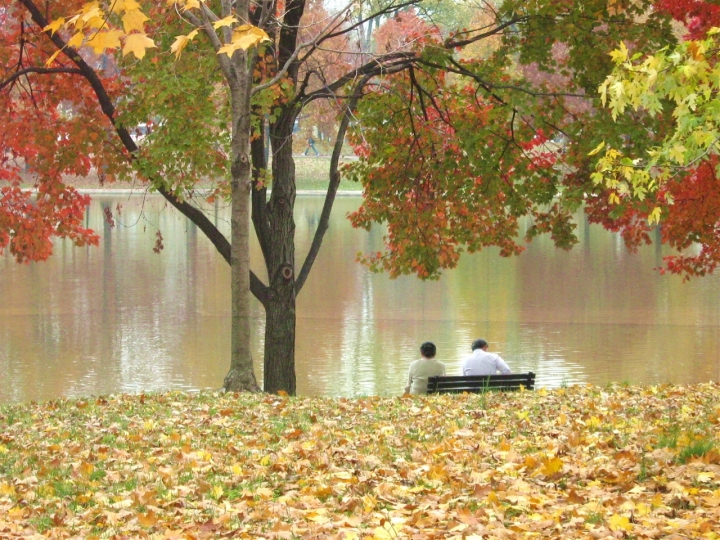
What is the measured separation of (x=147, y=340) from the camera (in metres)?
21.8

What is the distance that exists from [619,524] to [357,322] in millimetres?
18873

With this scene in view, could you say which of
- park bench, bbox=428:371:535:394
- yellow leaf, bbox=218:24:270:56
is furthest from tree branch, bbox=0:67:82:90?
yellow leaf, bbox=218:24:270:56

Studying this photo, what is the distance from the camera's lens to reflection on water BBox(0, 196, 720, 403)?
18.0 m

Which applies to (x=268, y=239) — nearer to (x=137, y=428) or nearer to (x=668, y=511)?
(x=137, y=428)

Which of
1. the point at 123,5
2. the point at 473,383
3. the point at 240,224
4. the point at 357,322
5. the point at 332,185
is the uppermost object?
the point at 123,5

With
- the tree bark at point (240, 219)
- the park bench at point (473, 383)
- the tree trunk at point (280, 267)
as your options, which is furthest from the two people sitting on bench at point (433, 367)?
the tree trunk at point (280, 267)

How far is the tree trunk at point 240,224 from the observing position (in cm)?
1088

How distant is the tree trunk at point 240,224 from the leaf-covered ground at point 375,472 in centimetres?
205

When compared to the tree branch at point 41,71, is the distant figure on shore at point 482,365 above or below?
below

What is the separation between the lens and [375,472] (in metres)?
6.24

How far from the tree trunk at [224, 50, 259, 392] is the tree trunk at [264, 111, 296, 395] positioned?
1.56 metres

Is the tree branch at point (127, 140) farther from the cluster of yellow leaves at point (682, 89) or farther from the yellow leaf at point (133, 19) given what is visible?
the cluster of yellow leaves at point (682, 89)

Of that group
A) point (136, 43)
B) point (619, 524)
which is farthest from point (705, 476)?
point (136, 43)

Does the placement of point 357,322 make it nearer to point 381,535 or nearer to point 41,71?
point 41,71
